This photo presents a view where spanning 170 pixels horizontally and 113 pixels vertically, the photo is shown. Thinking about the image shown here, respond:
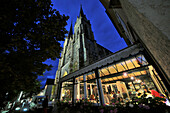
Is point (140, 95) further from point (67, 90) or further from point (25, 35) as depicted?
point (67, 90)

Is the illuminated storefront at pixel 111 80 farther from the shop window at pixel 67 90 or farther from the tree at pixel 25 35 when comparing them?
the tree at pixel 25 35

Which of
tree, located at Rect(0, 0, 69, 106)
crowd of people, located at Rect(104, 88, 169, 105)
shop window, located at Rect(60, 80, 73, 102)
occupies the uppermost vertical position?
tree, located at Rect(0, 0, 69, 106)

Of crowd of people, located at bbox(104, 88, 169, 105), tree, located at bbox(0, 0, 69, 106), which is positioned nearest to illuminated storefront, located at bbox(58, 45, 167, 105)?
crowd of people, located at bbox(104, 88, 169, 105)

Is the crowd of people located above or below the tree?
below

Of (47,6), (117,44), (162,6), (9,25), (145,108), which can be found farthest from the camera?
(117,44)

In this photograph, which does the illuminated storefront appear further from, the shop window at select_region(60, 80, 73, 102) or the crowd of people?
the crowd of people

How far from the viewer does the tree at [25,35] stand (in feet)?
9.83

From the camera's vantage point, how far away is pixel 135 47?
4344mm

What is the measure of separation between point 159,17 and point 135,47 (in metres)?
4.42

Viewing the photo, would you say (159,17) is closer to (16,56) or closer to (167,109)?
(167,109)

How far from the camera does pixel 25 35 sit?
329 centimetres

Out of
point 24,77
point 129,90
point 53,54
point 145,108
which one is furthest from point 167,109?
point 129,90

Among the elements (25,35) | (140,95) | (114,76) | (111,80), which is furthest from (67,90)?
(25,35)

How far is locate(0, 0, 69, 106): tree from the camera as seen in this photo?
9.83ft
